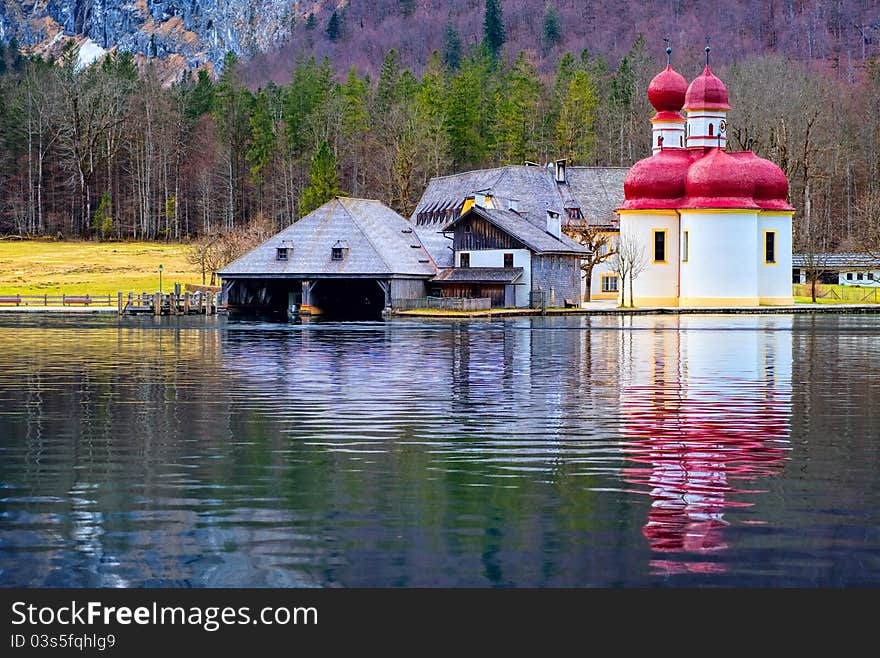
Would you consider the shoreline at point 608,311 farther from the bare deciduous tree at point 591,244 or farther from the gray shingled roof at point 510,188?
the gray shingled roof at point 510,188

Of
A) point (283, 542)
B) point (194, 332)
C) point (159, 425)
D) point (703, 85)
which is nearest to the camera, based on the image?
point (283, 542)

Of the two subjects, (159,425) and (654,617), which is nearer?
(654,617)

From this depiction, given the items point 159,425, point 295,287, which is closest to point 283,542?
point 159,425

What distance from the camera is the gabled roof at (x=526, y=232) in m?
80.9

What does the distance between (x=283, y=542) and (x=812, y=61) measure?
179 metres

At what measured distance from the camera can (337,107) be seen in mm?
136375

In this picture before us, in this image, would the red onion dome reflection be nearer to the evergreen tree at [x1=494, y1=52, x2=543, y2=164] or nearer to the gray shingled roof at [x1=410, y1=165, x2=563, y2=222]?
the gray shingled roof at [x1=410, y1=165, x2=563, y2=222]

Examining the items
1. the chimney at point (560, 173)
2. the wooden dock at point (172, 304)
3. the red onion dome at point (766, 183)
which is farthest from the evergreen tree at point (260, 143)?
the red onion dome at point (766, 183)

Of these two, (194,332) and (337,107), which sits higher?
(337,107)

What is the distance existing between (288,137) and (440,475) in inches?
4802

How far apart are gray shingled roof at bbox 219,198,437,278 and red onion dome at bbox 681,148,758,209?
711 inches

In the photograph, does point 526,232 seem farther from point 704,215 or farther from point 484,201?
point 704,215

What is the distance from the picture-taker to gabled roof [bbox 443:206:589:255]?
80.9m

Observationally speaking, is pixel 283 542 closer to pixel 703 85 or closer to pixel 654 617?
pixel 654 617
